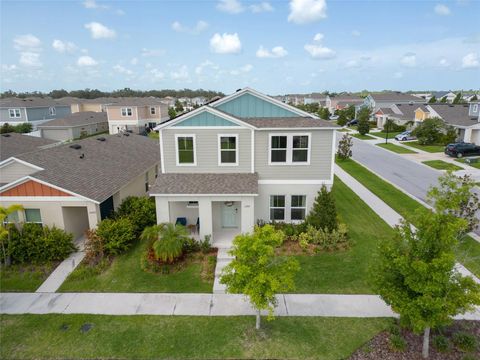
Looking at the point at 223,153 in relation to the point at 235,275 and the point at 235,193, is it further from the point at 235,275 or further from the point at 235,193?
the point at 235,275

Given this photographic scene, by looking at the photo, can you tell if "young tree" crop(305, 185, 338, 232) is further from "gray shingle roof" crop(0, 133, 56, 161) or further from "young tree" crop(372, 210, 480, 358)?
"gray shingle roof" crop(0, 133, 56, 161)

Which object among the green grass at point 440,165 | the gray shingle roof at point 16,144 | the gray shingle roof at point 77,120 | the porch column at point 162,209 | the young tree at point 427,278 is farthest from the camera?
the gray shingle roof at point 77,120

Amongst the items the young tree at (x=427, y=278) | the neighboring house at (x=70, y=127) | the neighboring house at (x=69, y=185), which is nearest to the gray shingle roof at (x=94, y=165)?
the neighboring house at (x=69, y=185)

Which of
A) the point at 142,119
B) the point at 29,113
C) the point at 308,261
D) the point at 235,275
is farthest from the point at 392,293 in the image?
the point at 29,113

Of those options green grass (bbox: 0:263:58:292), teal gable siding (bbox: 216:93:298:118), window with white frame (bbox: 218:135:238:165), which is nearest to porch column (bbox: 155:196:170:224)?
window with white frame (bbox: 218:135:238:165)

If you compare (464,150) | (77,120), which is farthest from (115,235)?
(77,120)

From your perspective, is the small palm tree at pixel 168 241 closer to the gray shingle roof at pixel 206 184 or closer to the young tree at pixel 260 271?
the gray shingle roof at pixel 206 184
